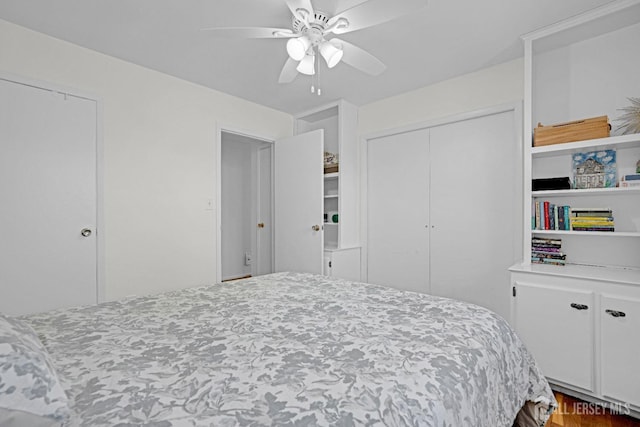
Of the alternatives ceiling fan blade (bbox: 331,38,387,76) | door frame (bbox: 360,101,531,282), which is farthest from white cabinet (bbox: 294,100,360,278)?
ceiling fan blade (bbox: 331,38,387,76)

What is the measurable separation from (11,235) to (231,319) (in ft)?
6.41

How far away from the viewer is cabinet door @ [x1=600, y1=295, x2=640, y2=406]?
1.71m

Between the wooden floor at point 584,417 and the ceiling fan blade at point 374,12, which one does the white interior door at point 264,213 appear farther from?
the wooden floor at point 584,417

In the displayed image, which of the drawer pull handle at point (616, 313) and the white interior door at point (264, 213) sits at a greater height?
the white interior door at point (264, 213)

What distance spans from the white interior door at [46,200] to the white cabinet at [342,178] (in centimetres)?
212

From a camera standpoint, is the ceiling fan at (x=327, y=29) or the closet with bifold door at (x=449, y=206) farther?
the closet with bifold door at (x=449, y=206)

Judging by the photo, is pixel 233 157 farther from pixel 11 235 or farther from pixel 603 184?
pixel 603 184

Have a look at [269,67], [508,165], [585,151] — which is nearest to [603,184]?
[585,151]

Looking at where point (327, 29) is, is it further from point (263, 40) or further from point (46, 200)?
point (46, 200)

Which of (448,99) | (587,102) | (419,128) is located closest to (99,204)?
(419,128)

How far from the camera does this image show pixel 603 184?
6.99 ft

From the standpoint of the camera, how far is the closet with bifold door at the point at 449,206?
2.68m

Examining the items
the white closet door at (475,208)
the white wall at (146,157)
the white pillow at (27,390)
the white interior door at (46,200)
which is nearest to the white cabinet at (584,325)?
the white closet door at (475,208)

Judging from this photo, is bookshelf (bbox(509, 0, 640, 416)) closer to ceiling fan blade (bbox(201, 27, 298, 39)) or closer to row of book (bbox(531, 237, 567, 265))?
row of book (bbox(531, 237, 567, 265))
